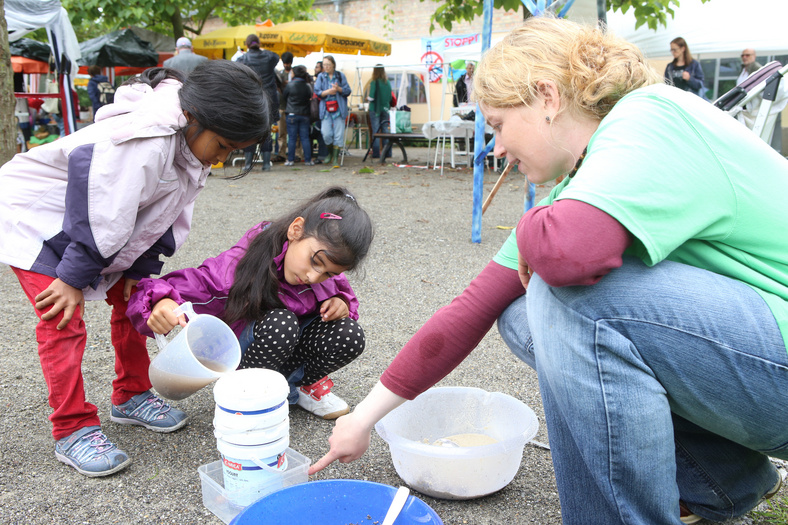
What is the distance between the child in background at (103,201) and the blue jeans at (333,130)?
7.46 meters

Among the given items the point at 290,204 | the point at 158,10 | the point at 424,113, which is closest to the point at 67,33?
the point at 158,10

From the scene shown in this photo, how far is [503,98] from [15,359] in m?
2.18

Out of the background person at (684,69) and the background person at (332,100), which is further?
the background person at (332,100)

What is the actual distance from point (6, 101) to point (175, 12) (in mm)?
8548

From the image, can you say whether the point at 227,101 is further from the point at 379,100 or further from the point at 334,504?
the point at 379,100

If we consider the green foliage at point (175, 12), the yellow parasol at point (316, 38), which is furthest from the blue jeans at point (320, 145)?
the green foliage at point (175, 12)

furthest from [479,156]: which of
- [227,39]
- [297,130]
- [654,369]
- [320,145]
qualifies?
[227,39]

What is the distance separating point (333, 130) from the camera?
939 cm

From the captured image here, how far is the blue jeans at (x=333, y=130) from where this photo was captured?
9220mm

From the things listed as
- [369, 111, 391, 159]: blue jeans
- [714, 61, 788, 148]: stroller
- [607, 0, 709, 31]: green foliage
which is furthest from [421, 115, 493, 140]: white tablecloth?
[714, 61, 788, 148]: stroller

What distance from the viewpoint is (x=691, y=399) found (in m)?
1.08

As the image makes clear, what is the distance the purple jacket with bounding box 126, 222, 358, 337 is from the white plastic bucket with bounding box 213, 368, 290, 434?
0.42 m

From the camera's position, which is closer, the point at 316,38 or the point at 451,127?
the point at 451,127

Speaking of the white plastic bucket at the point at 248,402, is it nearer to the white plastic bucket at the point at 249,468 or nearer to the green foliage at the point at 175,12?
the white plastic bucket at the point at 249,468
